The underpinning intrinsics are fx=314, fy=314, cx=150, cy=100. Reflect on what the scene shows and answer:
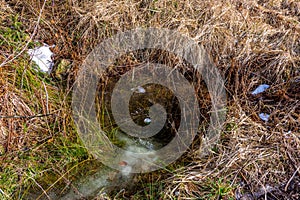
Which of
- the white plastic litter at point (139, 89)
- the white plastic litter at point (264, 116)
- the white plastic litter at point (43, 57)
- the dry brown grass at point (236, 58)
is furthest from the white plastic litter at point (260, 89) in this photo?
the white plastic litter at point (43, 57)

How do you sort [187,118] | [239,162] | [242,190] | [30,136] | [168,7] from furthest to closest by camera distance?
1. [168,7]
2. [187,118]
3. [30,136]
4. [239,162]
5. [242,190]

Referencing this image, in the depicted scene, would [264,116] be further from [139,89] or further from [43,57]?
[43,57]

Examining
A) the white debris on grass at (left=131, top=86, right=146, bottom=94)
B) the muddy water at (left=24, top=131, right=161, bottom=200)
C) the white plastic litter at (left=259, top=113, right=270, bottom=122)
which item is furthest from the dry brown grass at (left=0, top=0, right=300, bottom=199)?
the white debris on grass at (left=131, top=86, right=146, bottom=94)

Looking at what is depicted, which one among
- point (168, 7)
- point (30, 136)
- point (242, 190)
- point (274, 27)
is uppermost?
point (168, 7)

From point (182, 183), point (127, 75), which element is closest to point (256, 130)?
point (182, 183)

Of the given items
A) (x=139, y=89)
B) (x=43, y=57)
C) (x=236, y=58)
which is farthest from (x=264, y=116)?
(x=43, y=57)

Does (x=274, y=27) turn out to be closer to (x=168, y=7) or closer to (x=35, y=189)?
(x=168, y=7)
